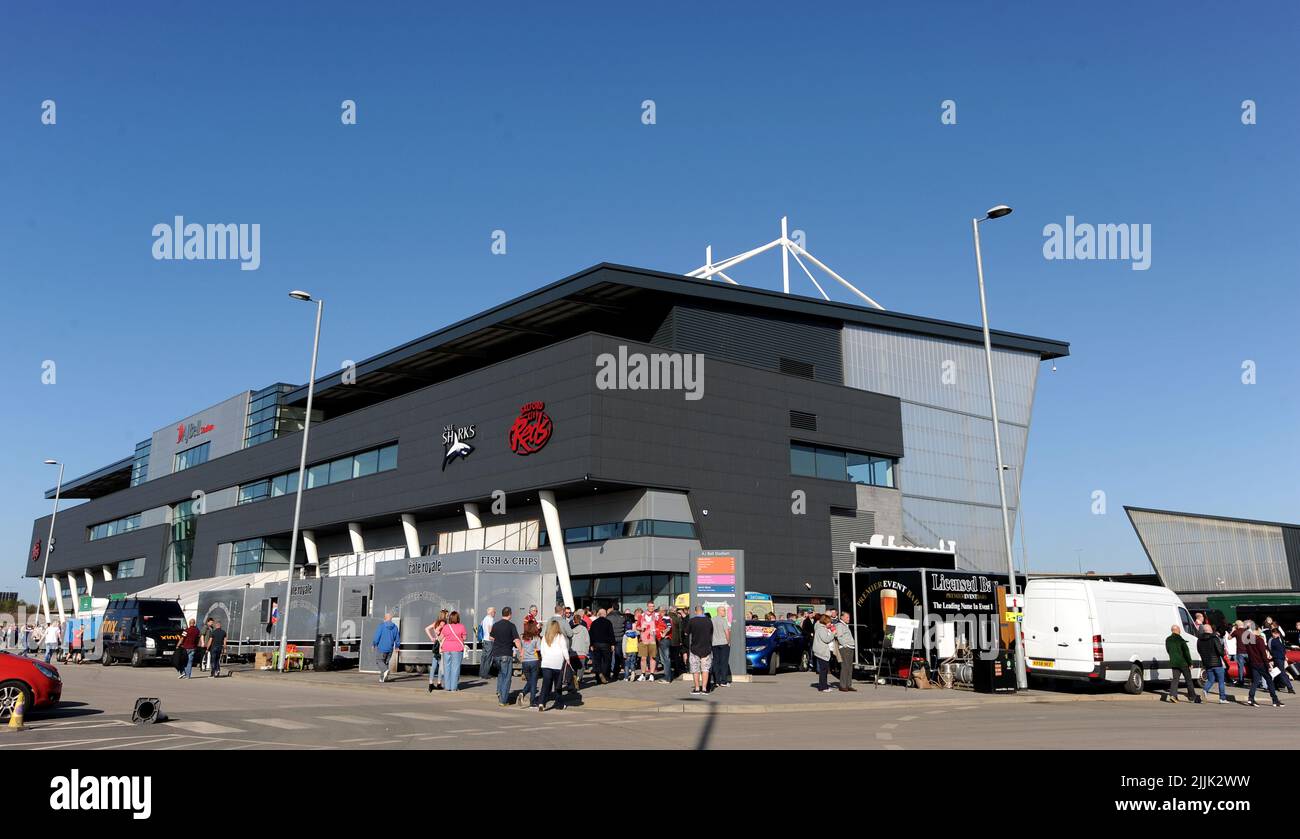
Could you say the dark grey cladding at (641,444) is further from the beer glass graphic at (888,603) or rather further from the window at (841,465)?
the beer glass graphic at (888,603)

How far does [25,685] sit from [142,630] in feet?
86.1

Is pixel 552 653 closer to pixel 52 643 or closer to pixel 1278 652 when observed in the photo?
pixel 1278 652

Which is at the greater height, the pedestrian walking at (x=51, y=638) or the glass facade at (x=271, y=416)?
the glass facade at (x=271, y=416)

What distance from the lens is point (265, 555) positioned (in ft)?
203

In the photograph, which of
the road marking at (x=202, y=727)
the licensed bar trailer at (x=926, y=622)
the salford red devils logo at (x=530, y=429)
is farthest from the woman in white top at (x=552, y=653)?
the salford red devils logo at (x=530, y=429)

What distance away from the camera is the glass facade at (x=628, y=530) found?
126 feet

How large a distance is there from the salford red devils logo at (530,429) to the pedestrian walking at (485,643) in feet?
42.1

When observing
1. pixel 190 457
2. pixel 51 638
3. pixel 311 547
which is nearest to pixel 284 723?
pixel 51 638

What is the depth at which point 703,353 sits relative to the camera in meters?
42.0

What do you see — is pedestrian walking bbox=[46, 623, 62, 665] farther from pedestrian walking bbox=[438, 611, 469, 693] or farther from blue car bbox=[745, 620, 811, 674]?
blue car bbox=[745, 620, 811, 674]

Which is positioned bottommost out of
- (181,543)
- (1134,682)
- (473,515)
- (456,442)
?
(1134,682)
